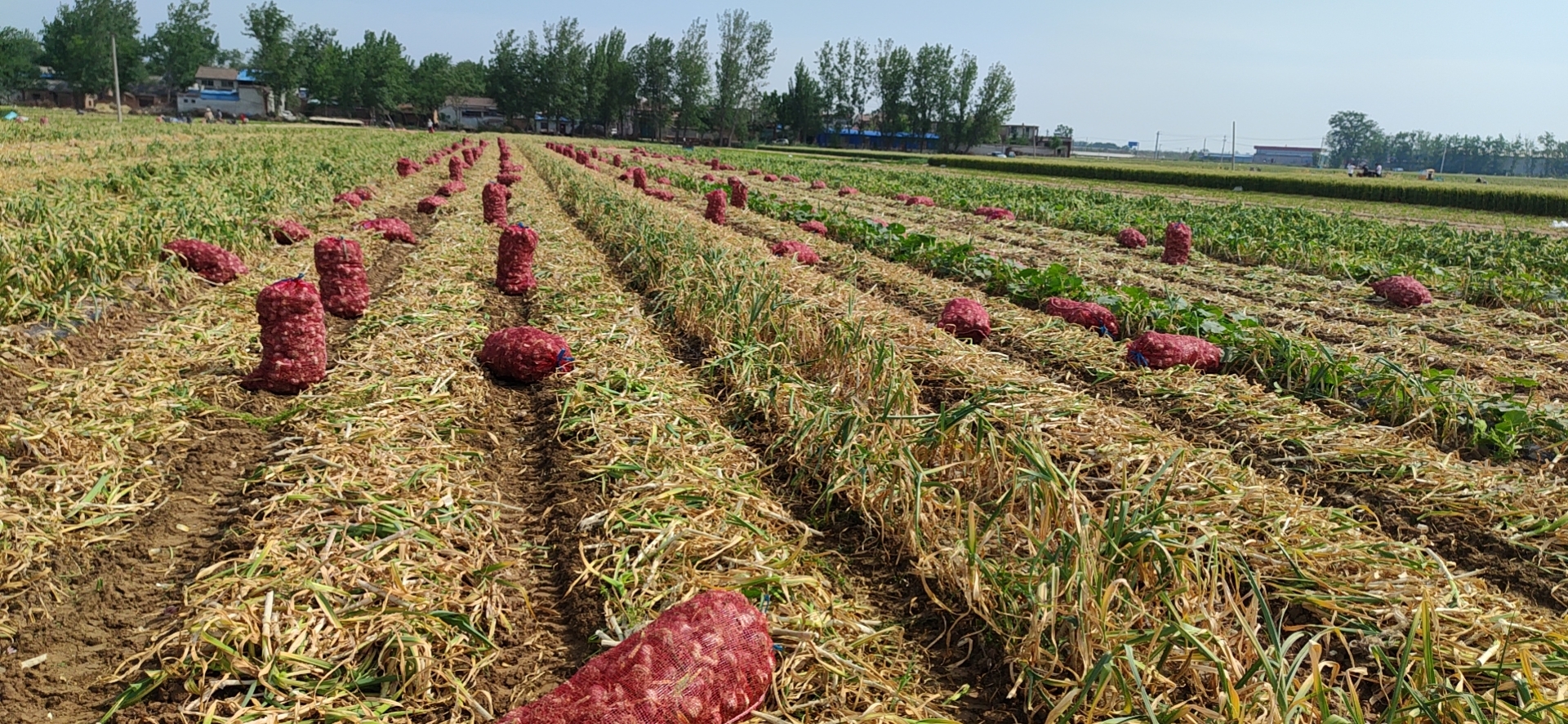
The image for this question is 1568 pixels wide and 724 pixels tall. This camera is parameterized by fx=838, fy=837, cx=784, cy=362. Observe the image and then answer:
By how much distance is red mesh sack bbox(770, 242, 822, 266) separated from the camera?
10805mm

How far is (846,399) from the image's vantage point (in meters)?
5.12

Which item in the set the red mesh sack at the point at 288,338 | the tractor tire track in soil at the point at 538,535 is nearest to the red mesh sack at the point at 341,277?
the red mesh sack at the point at 288,338

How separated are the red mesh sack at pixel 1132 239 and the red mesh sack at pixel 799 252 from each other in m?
6.61

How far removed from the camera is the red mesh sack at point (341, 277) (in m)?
7.16

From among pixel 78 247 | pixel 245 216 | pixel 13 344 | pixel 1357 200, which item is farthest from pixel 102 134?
pixel 1357 200

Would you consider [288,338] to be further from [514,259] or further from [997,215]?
[997,215]

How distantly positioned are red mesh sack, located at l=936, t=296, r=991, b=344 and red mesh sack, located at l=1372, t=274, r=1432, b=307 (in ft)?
19.7

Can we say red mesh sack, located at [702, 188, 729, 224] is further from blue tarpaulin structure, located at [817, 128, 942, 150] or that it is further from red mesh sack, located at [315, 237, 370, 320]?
blue tarpaulin structure, located at [817, 128, 942, 150]

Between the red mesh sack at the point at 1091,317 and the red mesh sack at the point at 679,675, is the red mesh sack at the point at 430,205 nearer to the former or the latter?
the red mesh sack at the point at 1091,317

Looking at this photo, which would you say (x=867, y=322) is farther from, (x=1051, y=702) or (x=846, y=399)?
(x=1051, y=702)

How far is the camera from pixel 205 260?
8102mm

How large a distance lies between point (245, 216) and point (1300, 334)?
1229 centimetres

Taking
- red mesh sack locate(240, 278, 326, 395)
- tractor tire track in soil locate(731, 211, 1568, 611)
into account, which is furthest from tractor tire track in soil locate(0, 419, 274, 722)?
tractor tire track in soil locate(731, 211, 1568, 611)

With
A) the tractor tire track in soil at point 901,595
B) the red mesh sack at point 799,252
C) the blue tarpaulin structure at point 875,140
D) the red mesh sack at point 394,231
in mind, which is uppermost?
the blue tarpaulin structure at point 875,140
